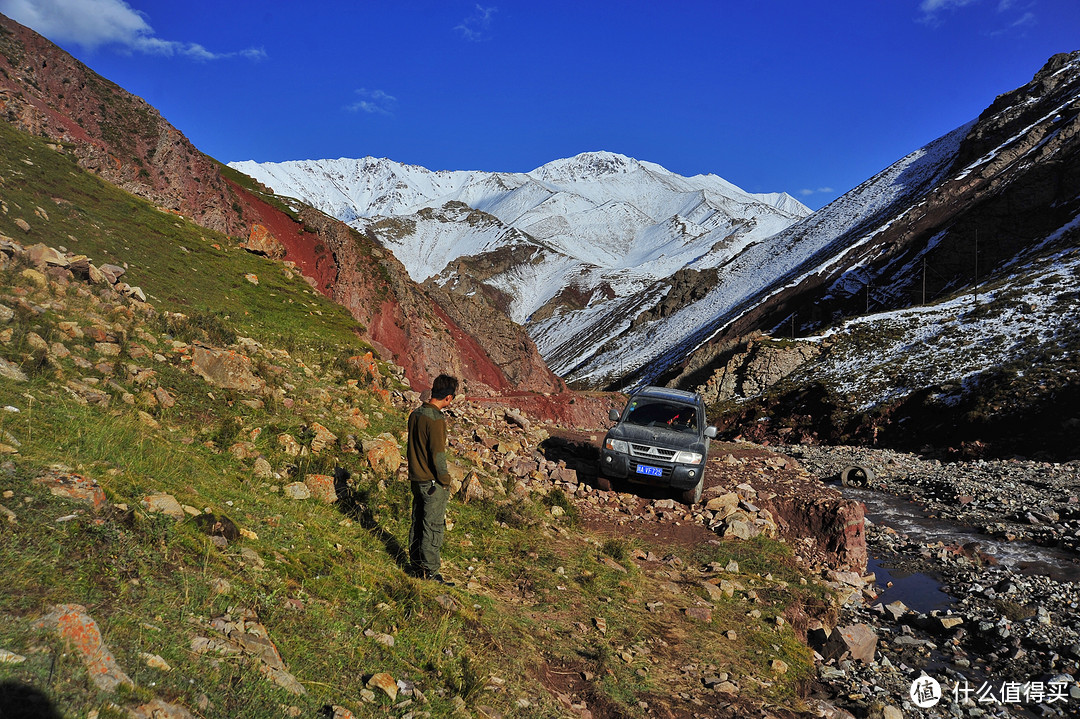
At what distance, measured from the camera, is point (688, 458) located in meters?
11.3

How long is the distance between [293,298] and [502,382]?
2214cm

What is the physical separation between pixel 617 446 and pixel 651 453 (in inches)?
27.7

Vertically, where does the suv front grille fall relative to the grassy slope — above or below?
above

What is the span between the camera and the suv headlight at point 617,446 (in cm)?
1176

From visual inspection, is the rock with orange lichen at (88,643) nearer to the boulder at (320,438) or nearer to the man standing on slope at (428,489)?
the man standing on slope at (428,489)

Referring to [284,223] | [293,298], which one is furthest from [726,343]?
[293,298]

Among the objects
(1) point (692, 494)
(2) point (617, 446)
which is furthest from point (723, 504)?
(2) point (617, 446)

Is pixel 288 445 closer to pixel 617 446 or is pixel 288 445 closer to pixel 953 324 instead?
pixel 617 446

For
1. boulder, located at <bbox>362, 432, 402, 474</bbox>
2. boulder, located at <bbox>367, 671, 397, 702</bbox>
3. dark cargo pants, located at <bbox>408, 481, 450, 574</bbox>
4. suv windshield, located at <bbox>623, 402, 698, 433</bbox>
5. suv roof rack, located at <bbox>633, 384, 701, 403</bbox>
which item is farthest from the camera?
suv roof rack, located at <bbox>633, 384, 701, 403</bbox>

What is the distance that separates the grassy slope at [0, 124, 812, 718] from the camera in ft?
11.6

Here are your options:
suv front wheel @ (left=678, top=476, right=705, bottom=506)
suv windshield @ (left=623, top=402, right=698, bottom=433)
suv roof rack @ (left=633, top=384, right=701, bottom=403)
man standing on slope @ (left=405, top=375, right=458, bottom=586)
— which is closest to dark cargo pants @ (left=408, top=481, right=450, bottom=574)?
man standing on slope @ (left=405, top=375, right=458, bottom=586)

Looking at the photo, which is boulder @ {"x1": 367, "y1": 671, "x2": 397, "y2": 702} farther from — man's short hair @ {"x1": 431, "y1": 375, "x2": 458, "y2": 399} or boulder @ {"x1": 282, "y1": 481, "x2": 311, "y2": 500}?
boulder @ {"x1": 282, "y1": 481, "x2": 311, "y2": 500}

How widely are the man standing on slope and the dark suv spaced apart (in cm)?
601

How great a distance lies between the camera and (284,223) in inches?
1268
